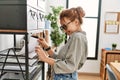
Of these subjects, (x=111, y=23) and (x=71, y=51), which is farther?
(x=111, y=23)

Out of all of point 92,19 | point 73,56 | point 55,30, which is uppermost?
point 92,19

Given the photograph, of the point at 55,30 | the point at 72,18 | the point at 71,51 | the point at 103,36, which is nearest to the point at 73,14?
the point at 72,18

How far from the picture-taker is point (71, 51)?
3.88 ft

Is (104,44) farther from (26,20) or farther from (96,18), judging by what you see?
(26,20)

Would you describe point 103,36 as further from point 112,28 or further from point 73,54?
point 73,54

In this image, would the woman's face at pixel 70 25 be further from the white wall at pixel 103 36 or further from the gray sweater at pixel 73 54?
the white wall at pixel 103 36

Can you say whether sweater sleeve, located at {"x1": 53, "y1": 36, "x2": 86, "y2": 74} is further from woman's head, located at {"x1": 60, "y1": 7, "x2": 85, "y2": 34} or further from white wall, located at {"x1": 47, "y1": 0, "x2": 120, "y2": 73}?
white wall, located at {"x1": 47, "y1": 0, "x2": 120, "y2": 73}

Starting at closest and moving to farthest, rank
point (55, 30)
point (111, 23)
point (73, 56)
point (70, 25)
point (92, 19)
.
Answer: point (73, 56), point (70, 25), point (55, 30), point (111, 23), point (92, 19)

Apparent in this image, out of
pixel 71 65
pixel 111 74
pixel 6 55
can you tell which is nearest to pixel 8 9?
pixel 6 55

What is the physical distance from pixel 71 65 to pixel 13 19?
1.73 ft

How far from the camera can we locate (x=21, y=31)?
3.34 feet

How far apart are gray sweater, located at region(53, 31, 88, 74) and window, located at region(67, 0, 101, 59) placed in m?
3.18

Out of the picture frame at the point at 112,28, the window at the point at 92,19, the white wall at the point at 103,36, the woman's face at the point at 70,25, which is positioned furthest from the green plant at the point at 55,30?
the woman's face at the point at 70,25

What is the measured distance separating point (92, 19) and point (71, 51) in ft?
11.0
